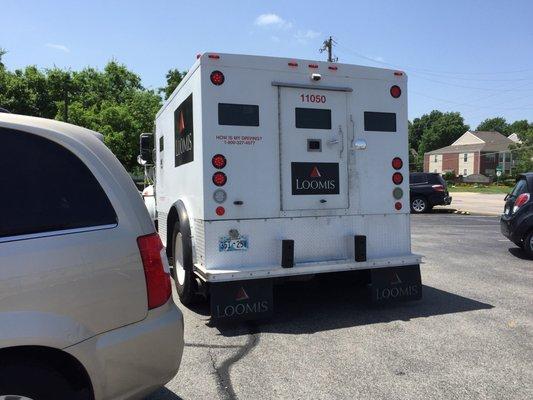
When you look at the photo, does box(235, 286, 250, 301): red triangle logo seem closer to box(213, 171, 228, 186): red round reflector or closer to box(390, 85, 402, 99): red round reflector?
box(213, 171, 228, 186): red round reflector

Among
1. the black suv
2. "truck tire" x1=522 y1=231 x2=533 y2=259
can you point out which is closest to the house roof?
the black suv

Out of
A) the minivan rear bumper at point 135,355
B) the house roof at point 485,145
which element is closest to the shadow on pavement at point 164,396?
→ the minivan rear bumper at point 135,355

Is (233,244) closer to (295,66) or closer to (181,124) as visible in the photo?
(181,124)

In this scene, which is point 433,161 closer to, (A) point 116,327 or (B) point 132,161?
(B) point 132,161

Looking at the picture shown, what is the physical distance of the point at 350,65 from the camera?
549 centimetres

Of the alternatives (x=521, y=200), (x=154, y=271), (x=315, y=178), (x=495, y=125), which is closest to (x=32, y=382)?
(x=154, y=271)

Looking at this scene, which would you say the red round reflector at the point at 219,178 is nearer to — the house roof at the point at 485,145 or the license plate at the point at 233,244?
the license plate at the point at 233,244

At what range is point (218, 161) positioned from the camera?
16.4 feet

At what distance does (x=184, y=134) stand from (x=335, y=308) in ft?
8.85

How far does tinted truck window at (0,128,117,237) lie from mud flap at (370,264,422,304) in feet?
12.3

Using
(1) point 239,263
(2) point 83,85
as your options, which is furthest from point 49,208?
(2) point 83,85

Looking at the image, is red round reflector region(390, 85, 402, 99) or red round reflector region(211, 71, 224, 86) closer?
red round reflector region(211, 71, 224, 86)

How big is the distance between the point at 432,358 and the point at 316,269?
58.5 inches

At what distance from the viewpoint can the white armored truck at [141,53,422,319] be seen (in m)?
5.00
